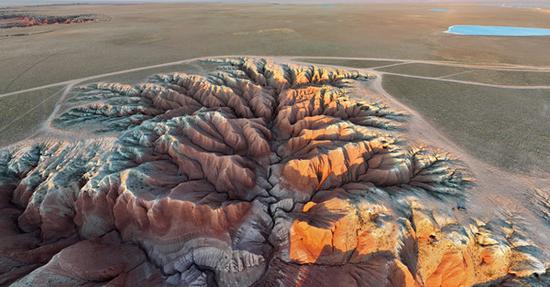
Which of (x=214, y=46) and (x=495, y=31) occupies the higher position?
(x=495, y=31)

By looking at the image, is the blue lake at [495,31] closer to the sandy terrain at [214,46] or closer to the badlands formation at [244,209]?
the sandy terrain at [214,46]

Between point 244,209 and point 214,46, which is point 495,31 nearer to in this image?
point 214,46

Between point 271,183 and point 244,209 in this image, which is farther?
point 271,183

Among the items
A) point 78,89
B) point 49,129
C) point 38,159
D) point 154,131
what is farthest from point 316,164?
point 78,89

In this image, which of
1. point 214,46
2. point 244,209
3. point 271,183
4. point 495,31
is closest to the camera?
point 244,209

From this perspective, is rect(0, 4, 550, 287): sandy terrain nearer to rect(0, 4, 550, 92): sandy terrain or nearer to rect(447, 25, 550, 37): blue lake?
rect(0, 4, 550, 92): sandy terrain

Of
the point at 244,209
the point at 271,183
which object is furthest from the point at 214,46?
the point at 244,209

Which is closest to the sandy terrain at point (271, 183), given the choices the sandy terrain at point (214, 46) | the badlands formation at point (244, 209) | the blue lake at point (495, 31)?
the badlands formation at point (244, 209)
